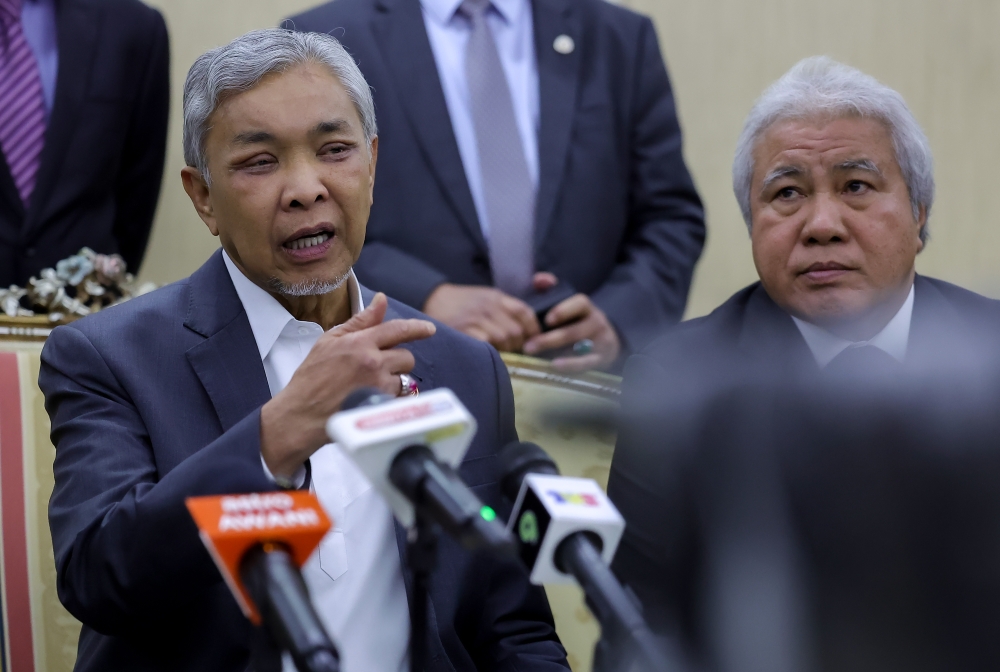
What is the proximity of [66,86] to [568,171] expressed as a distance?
1.25 metres

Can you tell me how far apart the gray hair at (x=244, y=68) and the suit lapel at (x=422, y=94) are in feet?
2.14

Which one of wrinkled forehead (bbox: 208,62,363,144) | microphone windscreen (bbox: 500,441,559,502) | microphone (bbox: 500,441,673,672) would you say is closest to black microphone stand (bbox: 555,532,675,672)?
microphone (bbox: 500,441,673,672)

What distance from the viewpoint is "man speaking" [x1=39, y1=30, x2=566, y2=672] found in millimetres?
1850

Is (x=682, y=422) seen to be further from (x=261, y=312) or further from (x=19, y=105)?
(x=19, y=105)

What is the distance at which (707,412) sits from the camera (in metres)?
1.49

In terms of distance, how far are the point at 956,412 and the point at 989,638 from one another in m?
0.27

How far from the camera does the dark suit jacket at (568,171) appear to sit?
2.77m

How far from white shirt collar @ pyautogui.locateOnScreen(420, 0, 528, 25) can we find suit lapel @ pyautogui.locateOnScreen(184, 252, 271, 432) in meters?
1.07

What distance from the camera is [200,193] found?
2.18m

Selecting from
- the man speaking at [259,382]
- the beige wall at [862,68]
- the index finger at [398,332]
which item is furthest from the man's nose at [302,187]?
the beige wall at [862,68]

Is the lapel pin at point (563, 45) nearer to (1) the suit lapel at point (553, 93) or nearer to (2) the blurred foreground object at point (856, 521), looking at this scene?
(1) the suit lapel at point (553, 93)

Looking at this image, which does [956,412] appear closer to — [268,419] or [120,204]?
[268,419]

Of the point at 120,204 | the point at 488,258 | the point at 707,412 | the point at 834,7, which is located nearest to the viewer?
the point at 707,412

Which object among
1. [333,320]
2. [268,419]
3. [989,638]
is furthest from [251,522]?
[333,320]
